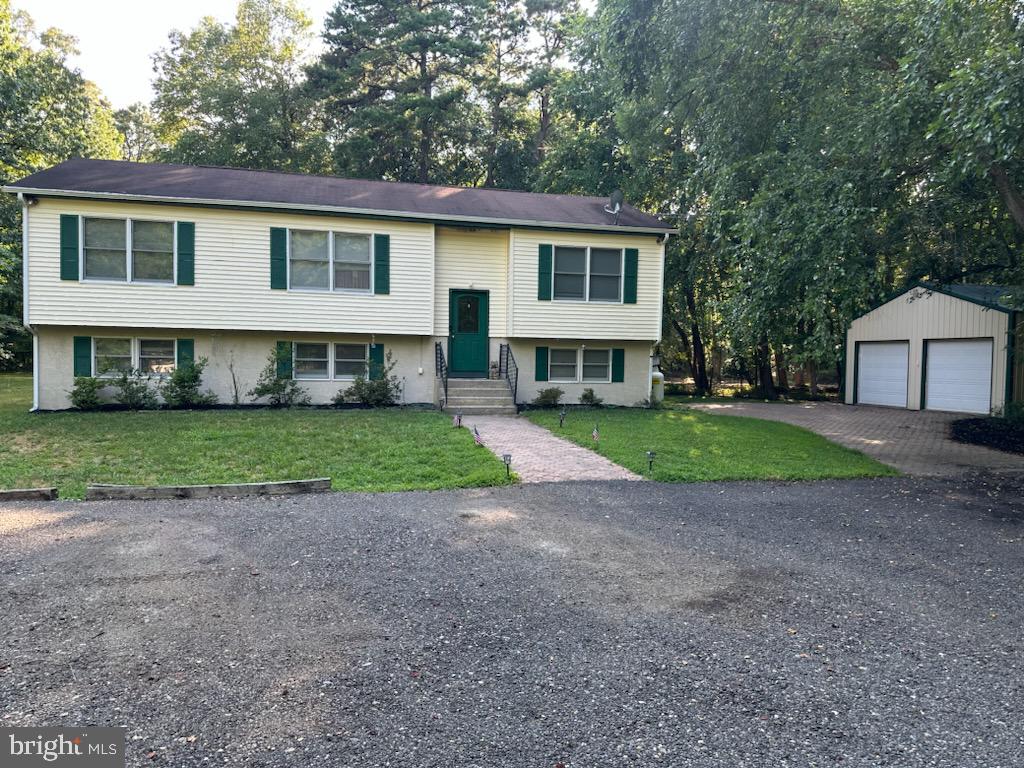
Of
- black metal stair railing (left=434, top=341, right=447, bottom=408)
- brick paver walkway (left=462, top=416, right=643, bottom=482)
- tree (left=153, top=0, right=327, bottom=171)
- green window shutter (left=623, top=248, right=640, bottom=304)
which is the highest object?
tree (left=153, top=0, right=327, bottom=171)

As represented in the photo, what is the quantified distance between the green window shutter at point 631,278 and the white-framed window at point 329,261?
6099 mm

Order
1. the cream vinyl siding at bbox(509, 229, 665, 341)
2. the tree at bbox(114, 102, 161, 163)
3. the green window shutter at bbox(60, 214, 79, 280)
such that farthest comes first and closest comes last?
the tree at bbox(114, 102, 161, 163) → the cream vinyl siding at bbox(509, 229, 665, 341) → the green window shutter at bbox(60, 214, 79, 280)

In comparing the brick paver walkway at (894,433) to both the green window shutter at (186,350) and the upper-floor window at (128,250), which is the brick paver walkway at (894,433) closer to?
the green window shutter at (186,350)

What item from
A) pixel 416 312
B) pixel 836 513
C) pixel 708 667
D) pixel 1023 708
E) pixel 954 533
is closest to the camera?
pixel 1023 708

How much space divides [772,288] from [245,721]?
8316 millimetres

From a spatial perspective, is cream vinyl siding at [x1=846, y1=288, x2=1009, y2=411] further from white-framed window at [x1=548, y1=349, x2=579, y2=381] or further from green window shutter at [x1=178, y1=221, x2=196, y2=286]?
green window shutter at [x1=178, y1=221, x2=196, y2=286]

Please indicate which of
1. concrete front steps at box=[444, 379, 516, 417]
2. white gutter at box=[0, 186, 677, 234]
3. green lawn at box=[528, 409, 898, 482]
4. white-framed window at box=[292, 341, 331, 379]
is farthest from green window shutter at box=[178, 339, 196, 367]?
green lawn at box=[528, 409, 898, 482]

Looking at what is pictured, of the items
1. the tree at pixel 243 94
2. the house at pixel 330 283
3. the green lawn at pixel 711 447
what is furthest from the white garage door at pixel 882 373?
the tree at pixel 243 94

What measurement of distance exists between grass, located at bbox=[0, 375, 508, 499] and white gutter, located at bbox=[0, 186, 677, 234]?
14.3 feet

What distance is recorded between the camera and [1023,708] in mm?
2836

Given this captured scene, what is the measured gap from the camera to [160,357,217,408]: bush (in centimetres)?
1306

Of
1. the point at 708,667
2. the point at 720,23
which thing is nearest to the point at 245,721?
the point at 708,667

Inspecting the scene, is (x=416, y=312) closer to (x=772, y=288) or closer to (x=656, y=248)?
(x=656, y=248)

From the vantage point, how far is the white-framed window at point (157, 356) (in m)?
13.6
